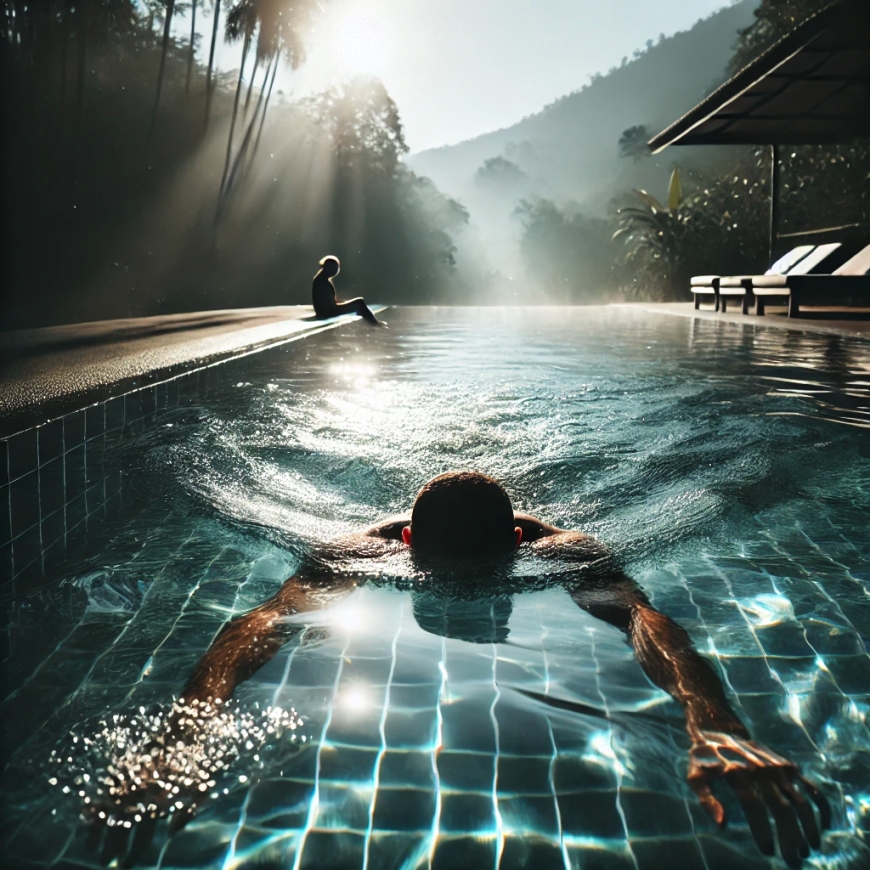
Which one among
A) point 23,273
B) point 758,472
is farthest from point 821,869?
point 23,273

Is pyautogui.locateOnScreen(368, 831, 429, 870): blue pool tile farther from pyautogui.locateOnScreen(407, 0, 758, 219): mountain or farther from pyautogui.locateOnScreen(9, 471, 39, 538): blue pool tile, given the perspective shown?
pyautogui.locateOnScreen(407, 0, 758, 219): mountain

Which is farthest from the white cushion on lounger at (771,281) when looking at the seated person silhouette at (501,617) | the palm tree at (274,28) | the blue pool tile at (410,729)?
the palm tree at (274,28)

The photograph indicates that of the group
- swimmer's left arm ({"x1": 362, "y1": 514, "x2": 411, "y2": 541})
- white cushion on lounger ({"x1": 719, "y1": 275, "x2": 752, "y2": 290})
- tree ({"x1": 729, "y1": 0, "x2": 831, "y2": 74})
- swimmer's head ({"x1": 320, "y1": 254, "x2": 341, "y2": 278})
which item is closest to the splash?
swimmer's left arm ({"x1": 362, "y1": 514, "x2": 411, "y2": 541})

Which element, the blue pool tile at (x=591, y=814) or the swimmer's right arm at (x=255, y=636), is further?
the swimmer's right arm at (x=255, y=636)

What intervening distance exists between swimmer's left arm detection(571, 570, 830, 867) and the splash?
879mm

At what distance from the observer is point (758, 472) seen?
438 cm

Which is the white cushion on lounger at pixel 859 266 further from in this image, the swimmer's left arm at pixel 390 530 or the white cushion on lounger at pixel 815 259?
the swimmer's left arm at pixel 390 530

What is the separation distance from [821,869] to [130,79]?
31.4 metres

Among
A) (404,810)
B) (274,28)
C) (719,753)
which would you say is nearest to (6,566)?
(404,810)

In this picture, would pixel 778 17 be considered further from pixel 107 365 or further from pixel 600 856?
pixel 600 856

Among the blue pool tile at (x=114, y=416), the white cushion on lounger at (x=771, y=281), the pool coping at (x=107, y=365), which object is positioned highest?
the white cushion on lounger at (x=771, y=281)

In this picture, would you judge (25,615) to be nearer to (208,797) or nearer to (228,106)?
(208,797)

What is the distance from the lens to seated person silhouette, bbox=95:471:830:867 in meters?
1.61

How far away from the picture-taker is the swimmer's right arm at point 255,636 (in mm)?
2070
